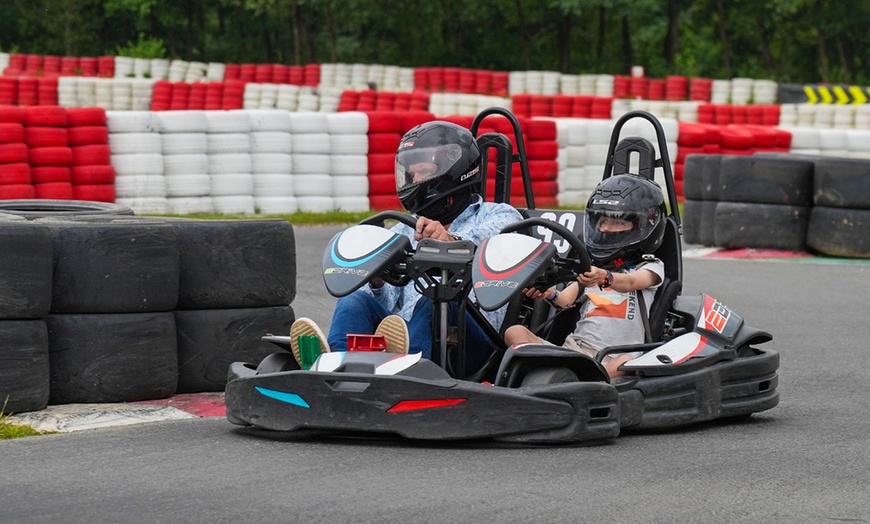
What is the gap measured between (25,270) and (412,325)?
5.02ft

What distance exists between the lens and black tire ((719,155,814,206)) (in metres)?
12.6

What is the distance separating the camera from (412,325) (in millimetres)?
5238

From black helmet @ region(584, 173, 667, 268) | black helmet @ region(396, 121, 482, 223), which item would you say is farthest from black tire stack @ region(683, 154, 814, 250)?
black helmet @ region(396, 121, 482, 223)

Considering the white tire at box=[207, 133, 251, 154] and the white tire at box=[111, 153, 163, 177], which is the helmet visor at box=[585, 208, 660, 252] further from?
the white tire at box=[207, 133, 251, 154]

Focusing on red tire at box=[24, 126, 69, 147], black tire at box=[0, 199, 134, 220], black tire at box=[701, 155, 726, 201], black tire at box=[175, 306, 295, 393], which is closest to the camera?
black tire at box=[175, 306, 295, 393]

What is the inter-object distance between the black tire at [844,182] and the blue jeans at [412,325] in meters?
7.80

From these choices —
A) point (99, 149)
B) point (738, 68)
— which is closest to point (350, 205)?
point (99, 149)

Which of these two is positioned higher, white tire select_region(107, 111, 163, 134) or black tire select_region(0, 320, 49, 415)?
white tire select_region(107, 111, 163, 134)

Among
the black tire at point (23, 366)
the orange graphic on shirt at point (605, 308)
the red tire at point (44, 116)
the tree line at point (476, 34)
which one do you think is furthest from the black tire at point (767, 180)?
the tree line at point (476, 34)

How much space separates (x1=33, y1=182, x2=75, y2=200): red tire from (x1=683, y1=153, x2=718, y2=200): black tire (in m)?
5.83

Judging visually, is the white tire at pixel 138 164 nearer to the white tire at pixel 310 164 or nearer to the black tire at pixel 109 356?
the white tire at pixel 310 164

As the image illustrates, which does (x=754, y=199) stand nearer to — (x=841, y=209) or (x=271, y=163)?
(x=841, y=209)

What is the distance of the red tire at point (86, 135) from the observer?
1335 centimetres

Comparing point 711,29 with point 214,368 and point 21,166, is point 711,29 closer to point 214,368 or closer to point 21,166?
point 21,166
